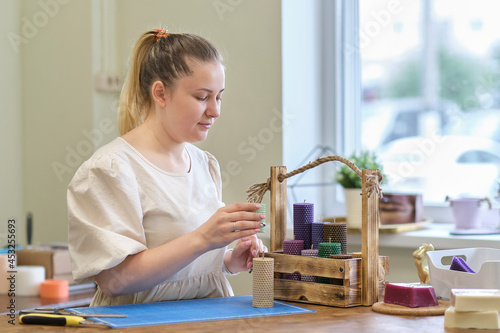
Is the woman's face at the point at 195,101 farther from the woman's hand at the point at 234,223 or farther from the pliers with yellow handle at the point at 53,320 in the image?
the pliers with yellow handle at the point at 53,320

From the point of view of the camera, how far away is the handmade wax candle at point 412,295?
1.50 meters

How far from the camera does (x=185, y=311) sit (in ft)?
4.93

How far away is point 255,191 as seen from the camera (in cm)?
176

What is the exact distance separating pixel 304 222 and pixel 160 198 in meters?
0.35

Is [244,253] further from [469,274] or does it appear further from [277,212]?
[469,274]

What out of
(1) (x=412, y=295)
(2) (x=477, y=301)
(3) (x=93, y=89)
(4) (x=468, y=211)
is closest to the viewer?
(2) (x=477, y=301)

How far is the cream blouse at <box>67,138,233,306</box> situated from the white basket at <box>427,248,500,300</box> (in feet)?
1.77

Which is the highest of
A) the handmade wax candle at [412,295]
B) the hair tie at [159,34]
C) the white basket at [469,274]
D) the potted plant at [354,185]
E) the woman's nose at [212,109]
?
the hair tie at [159,34]

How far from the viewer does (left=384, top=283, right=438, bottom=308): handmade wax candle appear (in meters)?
1.50

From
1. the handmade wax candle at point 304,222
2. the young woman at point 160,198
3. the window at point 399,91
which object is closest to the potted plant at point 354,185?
the window at point 399,91

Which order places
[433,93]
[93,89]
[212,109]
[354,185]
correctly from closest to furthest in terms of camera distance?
[212,109]
[354,185]
[433,93]
[93,89]

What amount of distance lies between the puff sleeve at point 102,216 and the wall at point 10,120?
1544 mm

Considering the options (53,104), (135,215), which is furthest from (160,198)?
(53,104)

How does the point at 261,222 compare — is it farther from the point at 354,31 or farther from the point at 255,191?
the point at 354,31
